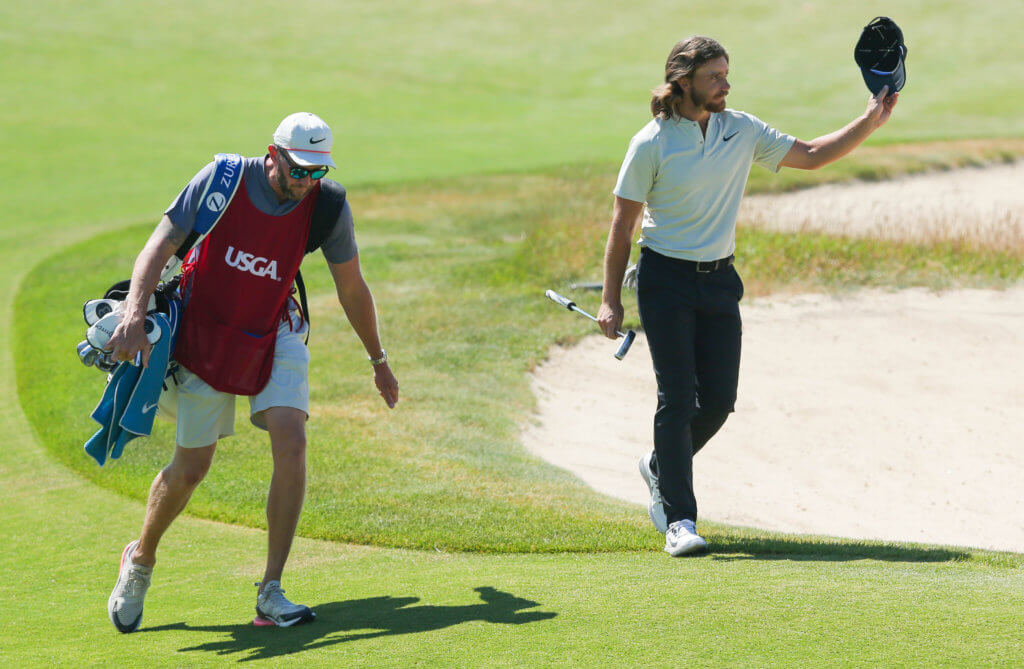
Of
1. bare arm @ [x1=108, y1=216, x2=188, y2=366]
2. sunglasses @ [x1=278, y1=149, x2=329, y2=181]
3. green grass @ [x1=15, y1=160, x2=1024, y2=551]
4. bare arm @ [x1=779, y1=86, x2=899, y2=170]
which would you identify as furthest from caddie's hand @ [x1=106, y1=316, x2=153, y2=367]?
bare arm @ [x1=779, y1=86, x2=899, y2=170]

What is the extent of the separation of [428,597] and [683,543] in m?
1.26

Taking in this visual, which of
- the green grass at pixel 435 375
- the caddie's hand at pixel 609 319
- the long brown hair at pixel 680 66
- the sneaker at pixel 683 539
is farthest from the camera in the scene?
the green grass at pixel 435 375

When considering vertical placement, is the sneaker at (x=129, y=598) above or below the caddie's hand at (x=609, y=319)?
below

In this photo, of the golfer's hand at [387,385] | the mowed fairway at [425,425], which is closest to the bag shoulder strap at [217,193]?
the golfer's hand at [387,385]

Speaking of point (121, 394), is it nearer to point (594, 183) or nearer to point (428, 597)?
point (428, 597)

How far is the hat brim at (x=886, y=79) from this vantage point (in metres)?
5.67

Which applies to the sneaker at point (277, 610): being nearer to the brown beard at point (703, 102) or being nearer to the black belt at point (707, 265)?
the black belt at point (707, 265)

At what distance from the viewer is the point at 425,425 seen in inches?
320

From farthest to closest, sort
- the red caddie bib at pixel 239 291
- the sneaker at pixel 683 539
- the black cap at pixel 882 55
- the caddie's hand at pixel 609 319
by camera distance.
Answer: the black cap at pixel 882 55, the caddie's hand at pixel 609 319, the sneaker at pixel 683 539, the red caddie bib at pixel 239 291

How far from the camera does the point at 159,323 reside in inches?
176

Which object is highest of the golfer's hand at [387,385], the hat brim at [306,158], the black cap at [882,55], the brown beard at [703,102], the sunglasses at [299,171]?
the black cap at [882,55]

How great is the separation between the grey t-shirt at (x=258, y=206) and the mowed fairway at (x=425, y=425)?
1.42 meters

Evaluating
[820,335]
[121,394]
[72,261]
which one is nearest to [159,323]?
[121,394]

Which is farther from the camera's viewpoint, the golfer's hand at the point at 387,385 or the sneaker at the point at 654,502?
the sneaker at the point at 654,502
